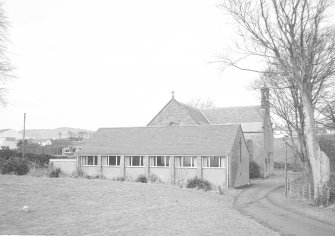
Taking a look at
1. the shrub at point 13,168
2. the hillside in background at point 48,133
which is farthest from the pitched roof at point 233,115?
the hillside in background at point 48,133

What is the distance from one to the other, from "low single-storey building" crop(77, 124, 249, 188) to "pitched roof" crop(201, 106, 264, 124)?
41.2ft

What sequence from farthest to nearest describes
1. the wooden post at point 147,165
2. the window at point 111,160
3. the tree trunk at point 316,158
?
the window at point 111,160 → the wooden post at point 147,165 → the tree trunk at point 316,158

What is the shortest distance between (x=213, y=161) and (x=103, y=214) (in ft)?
79.6

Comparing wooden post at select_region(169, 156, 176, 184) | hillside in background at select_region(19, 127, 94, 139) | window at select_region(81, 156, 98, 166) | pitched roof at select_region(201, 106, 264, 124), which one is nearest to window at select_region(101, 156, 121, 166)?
window at select_region(81, 156, 98, 166)

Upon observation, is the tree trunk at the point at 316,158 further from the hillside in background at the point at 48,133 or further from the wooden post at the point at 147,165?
the hillside in background at the point at 48,133

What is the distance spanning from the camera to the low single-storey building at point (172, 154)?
126 ft

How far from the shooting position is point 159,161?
41.2m

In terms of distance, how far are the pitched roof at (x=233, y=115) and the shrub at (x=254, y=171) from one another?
7.29 meters

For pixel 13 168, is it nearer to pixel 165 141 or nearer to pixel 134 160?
pixel 134 160

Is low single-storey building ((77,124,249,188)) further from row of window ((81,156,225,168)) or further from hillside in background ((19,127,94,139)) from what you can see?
hillside in background ((19,127,94,139))

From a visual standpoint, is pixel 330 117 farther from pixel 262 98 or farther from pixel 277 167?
pixel 277 167

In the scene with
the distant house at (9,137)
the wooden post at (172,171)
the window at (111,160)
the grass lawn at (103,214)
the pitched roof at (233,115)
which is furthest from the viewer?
the distant house at (9,137)

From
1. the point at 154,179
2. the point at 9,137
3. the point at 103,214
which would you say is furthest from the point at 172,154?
the point at 9,137

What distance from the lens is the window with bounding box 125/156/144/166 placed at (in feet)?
139
